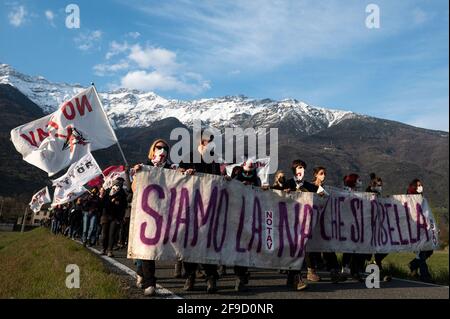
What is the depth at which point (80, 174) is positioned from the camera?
19.5m

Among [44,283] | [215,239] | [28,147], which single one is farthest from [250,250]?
[28,147]

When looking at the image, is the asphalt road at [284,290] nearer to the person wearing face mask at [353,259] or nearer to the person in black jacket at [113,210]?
the person wearing face mask at [353,259]

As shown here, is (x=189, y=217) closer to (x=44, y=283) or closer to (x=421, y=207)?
(x=44, y=283)

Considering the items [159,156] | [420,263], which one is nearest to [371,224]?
[420,263]

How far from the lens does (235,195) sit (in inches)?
321

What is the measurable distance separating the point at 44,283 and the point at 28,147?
17.9 feet

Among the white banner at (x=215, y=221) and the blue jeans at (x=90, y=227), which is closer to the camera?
the white banner at (x=215, y=221)

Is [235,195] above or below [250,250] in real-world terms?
above

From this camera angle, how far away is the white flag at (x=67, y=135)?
11.6m

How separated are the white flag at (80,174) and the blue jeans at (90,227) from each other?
65.2 inches

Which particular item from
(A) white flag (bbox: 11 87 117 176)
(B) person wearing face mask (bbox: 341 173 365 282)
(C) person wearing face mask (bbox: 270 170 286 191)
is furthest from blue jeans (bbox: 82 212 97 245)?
(B) person wearing face mask (bbox: 341 173 365 282)

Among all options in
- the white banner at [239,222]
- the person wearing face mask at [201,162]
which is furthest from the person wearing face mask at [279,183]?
the person wearing face mask at [201,162]

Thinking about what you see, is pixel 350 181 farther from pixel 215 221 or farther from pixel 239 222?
pixel 215 221

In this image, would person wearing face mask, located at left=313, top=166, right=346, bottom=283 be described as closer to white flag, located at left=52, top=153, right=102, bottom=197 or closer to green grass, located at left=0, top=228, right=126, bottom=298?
green grass, located at left=0, top=228, right=126, bottom=298
